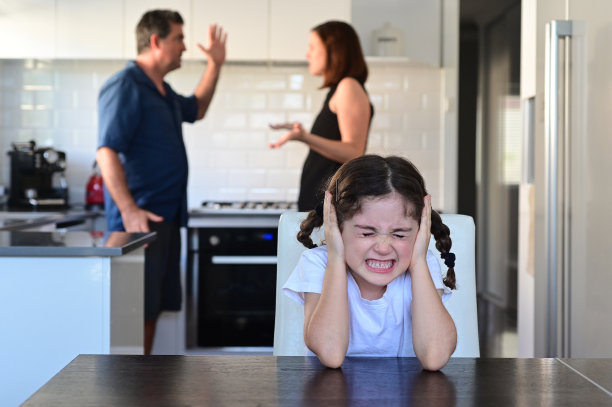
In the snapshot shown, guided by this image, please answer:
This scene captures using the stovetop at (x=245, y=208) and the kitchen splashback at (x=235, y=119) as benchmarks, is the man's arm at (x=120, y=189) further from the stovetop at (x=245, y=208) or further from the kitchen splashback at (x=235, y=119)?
the kitchen splashback at (x=235, y=119)

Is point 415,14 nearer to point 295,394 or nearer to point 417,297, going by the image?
point 417,297

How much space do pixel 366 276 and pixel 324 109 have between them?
178 cm

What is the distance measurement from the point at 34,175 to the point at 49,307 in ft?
7.76

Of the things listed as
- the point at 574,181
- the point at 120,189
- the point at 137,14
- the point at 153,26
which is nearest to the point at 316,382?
the point at 574,181

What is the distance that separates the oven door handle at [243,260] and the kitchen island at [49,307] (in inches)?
72.8

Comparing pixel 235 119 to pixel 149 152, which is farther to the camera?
pixel 235 119

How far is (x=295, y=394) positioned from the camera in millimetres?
984

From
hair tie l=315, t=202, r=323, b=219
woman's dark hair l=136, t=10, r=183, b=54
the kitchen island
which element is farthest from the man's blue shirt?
hair tie l=315, t=202, r=323, b=219

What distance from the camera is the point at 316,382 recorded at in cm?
105

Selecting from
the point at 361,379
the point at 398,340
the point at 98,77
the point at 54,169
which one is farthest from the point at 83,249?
the point at 98,77

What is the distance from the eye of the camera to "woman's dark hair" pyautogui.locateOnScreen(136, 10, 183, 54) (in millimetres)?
3064

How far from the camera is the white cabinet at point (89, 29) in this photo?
4.16 meters

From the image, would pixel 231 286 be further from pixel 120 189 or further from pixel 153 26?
pixel 153 26

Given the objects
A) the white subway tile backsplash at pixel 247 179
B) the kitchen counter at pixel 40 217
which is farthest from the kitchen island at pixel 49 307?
the white subway tile backsplash at pixel 247 179
